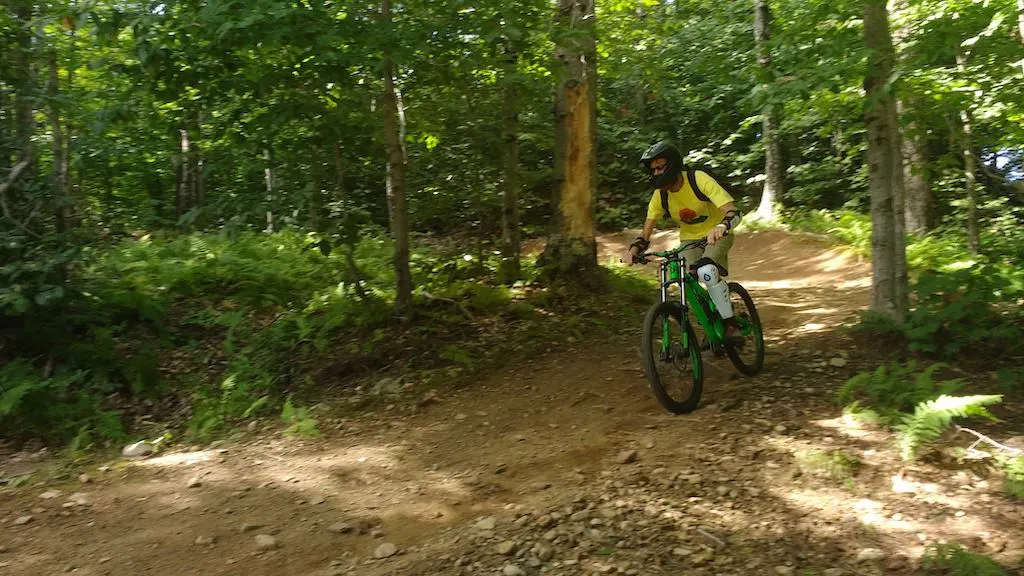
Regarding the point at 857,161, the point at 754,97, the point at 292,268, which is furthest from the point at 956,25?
the point at 857,161

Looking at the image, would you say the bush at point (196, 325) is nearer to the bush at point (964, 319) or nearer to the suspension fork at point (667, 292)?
the suspension fork at point (667, 292)

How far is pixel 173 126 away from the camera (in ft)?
21.2

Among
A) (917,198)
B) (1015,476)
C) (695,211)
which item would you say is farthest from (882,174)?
(917,198)

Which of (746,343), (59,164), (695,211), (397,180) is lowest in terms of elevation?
(746,343)

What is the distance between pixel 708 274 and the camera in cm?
549

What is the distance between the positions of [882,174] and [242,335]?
7.21 meters

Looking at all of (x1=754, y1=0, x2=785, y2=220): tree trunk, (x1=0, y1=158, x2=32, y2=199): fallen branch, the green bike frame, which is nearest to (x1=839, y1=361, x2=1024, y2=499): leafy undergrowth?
the green bike frame

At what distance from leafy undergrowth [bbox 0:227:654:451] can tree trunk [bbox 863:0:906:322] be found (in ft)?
9.75

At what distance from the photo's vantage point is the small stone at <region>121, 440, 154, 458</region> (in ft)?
19.5

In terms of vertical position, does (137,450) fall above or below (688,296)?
below

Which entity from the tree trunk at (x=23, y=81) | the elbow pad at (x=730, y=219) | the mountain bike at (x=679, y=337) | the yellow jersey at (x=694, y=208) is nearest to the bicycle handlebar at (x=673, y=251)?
the mountain bike at (x=679, y=337)

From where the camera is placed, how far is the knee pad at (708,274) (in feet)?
18.0

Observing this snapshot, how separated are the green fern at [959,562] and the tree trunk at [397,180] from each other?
5595 mm

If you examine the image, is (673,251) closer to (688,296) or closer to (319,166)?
(688,296)
